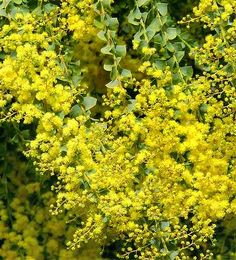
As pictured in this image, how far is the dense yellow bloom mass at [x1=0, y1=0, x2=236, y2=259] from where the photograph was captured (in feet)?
5.03

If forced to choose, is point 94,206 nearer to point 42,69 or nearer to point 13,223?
point 42,69

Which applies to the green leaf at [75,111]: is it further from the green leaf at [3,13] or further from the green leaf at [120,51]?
the green leaf at [3,13]

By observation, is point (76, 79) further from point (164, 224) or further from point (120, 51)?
point (164, 224)

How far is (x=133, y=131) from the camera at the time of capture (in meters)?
1.61

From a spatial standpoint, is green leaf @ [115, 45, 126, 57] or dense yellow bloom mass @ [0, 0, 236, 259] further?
green leaf @ [115, 45, 126, 57]

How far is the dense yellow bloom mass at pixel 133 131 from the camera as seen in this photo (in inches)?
60.4

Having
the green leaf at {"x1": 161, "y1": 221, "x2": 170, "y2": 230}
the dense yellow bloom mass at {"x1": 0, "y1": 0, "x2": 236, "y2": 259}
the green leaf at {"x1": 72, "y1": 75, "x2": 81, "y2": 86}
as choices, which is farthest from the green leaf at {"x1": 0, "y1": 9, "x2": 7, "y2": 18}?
the green leaf at {"x1": 161, "y1": 221, "x2": 170, "y2": 230}

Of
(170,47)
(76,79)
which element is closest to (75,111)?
(76,79)

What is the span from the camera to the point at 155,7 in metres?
1.74

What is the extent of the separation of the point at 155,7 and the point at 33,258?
72 centimetres

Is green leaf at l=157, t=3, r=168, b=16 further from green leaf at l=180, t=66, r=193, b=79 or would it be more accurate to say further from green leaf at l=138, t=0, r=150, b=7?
green leaf at l=180, t=66, r=193, b=79

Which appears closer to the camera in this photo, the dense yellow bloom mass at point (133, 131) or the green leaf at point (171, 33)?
the dense yellow bloom mass at point (133, 131)

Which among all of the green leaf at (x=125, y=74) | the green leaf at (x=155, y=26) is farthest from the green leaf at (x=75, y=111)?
the green leaf at (x=155, y=26)

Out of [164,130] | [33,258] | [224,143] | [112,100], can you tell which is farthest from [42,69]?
[33,258]
